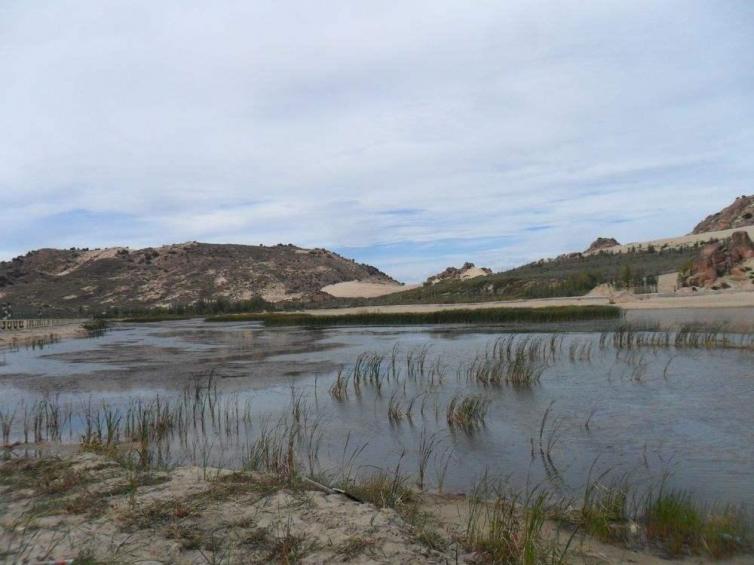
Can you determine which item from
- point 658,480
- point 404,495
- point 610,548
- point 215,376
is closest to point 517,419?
point 658,480

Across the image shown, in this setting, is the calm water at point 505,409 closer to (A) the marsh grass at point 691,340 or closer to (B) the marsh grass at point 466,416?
(B) the marsh grass at point 466,416

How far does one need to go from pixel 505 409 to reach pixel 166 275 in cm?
7644

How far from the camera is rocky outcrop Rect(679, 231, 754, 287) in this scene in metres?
33.1

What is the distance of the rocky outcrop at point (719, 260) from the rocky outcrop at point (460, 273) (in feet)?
88.4

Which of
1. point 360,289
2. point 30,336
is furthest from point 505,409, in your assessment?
point 360,289

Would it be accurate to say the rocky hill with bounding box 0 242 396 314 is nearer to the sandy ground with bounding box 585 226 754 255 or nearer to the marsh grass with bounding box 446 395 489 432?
the sandy ground with bounding box 585 226 754 255

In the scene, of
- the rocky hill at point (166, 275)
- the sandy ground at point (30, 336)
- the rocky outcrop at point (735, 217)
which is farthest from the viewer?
the rocky hill at point (166, 275)

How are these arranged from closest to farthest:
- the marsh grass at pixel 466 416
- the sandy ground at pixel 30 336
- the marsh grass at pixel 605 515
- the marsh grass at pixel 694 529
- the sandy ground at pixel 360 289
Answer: the marsh grass at pixel 694 529
the marsh grass at pixel 605 515
the marsh grass at pixel 466 416
the sandy ground at pixel 30 336
the sandy ground at pixel 360 289

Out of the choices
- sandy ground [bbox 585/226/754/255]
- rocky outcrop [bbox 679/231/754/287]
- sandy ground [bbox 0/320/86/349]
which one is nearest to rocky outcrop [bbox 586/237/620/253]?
sandy ground [bbox 585/226/754/255]

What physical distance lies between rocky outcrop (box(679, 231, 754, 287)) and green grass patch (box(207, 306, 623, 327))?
6.34 m

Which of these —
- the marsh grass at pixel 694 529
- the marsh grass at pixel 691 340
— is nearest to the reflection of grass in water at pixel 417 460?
the marsh grass at pixel 694 529

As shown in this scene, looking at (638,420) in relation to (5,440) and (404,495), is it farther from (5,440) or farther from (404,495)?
(5,440)

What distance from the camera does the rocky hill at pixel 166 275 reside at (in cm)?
7338

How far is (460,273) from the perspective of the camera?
210ft
